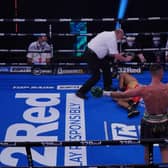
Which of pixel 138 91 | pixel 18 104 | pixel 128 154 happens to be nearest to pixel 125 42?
pixel 18 104

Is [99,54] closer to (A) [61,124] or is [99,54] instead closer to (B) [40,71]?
(A) [61,124]

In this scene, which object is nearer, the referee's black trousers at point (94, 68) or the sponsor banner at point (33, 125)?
the sponsor banner at point (33, 125)

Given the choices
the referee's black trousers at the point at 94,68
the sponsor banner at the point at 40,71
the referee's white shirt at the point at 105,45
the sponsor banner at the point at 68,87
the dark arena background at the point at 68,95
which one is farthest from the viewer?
the sponsor banner at the point at 40,71

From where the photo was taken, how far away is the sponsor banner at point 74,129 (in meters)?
5.78

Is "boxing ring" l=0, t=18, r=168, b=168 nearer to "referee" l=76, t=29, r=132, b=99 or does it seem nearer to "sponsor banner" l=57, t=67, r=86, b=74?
Answer: "sponsor banner" l=57, t=67, r=86, b=74

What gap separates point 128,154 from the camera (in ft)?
19.5

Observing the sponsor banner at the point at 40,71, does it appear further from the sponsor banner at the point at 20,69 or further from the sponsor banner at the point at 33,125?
the sponsor banner at the point at 33,125

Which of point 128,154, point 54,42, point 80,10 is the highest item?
point 80,10

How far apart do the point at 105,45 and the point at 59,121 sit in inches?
61.7

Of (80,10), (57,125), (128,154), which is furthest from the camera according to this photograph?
(80,10)

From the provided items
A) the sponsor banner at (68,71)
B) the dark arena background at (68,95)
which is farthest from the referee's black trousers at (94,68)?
the sponsor banner at (68,71)

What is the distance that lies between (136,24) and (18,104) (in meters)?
3.95

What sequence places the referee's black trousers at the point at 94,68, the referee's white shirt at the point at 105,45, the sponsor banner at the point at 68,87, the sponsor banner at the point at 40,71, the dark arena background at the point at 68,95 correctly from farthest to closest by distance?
the sponsor banner at the point at 40,71, the sponsor banner at the point at 68,87, the referee's black trousers at the point at 94,68, the referee's white shirt at the point at 105,45, the dark arena background at the point at 68,95

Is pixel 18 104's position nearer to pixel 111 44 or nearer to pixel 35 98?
pixel 35 98
